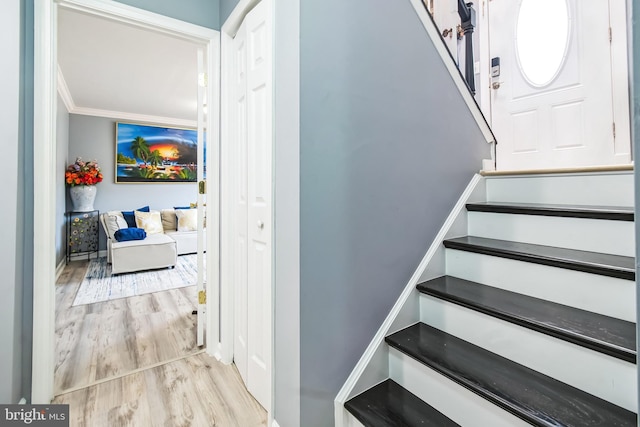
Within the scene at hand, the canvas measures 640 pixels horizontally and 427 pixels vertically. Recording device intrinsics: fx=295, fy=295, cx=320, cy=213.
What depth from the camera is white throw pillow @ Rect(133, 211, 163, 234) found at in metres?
4.89

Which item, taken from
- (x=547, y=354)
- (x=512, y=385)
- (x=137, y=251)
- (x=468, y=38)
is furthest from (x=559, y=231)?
(x=137, y=251)

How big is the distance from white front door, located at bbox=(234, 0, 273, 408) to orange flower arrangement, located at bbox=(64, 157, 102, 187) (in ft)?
13.8

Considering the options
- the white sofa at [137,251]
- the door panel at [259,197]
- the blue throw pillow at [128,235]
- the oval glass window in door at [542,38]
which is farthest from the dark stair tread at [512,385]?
the blue throw pillow at [128,235]

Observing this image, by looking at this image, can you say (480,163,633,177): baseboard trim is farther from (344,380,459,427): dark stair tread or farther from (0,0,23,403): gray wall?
(0,0,23,403): gray wall

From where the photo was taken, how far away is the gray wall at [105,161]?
4.91 metres

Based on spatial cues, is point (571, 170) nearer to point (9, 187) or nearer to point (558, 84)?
point (558, 84)

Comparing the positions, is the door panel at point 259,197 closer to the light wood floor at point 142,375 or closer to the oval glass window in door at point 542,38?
the light wood floor at point 142,375

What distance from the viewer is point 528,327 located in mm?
1035

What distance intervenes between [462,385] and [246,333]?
109 cm

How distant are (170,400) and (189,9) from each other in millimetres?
2260

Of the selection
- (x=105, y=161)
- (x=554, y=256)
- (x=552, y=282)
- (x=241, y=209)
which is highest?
(x=105, y=161)

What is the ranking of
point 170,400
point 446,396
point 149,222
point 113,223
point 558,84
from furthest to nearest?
point 149,222
point 113,223
point 558,84
point 170,400
point 446,396

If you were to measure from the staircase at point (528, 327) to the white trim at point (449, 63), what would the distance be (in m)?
0.50

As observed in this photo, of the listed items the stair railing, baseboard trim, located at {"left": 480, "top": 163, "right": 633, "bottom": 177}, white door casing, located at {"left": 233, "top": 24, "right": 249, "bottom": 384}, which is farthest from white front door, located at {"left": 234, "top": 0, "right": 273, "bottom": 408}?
the stair railing
